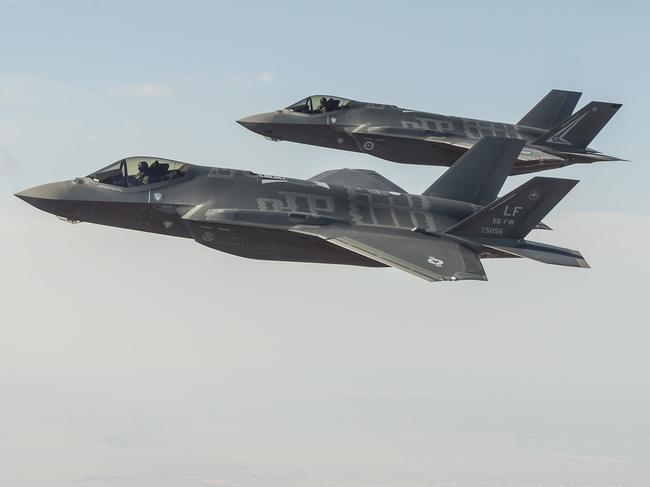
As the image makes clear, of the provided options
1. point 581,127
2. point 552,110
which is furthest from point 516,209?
point 552,110

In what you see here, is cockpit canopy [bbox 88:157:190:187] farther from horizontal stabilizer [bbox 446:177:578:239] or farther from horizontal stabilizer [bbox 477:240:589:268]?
horizontal stabilizer [bbox 477:240:589:268]

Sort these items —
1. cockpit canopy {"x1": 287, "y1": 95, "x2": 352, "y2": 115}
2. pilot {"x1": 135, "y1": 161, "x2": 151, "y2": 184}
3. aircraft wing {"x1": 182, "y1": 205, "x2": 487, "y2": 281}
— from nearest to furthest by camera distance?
aircraft wing {"x1": 182, "y1": 205, "x2": 487, "y2": 281}
pilot {"x1": 135, "y1": 161, "x2": 151, "y2": 184}
cockpit canopy {"x1": 287, "y1": 95, "x2": 352, "y2": 115}

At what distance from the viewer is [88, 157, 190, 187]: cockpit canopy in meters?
31.2

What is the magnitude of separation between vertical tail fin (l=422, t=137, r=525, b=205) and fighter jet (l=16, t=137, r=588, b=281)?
1805 millimetres

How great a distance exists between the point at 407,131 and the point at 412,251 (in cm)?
1556

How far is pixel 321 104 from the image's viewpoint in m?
44.8

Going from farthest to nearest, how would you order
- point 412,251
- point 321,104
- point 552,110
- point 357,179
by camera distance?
1. point 552,110
2. point 321,104
3. point 357,179
4. point 412,251

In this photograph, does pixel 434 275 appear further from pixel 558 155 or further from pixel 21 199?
pixel 558 155

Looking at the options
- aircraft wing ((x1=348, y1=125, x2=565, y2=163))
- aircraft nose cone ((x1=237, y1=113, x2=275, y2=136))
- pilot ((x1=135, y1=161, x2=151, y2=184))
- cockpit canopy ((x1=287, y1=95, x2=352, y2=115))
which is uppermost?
cockpit canopy ((x1=287, y1=95, x2=352, y2=115))

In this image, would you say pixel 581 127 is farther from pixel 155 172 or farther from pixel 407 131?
pixel 155 172

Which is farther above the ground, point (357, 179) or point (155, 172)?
point (357, 179)

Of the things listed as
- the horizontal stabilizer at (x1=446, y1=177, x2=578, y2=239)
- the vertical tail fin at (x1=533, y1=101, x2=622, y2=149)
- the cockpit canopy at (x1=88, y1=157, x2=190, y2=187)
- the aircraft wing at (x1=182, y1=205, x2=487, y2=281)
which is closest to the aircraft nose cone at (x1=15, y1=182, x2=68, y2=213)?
the cockpit canopy at (x1=88, y1=157, x2=190, y2=187)

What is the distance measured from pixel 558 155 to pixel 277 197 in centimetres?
1782

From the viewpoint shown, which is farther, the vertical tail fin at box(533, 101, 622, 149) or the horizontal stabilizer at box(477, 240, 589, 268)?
the vertical tail fin at box(533, 101, 622, 149)
